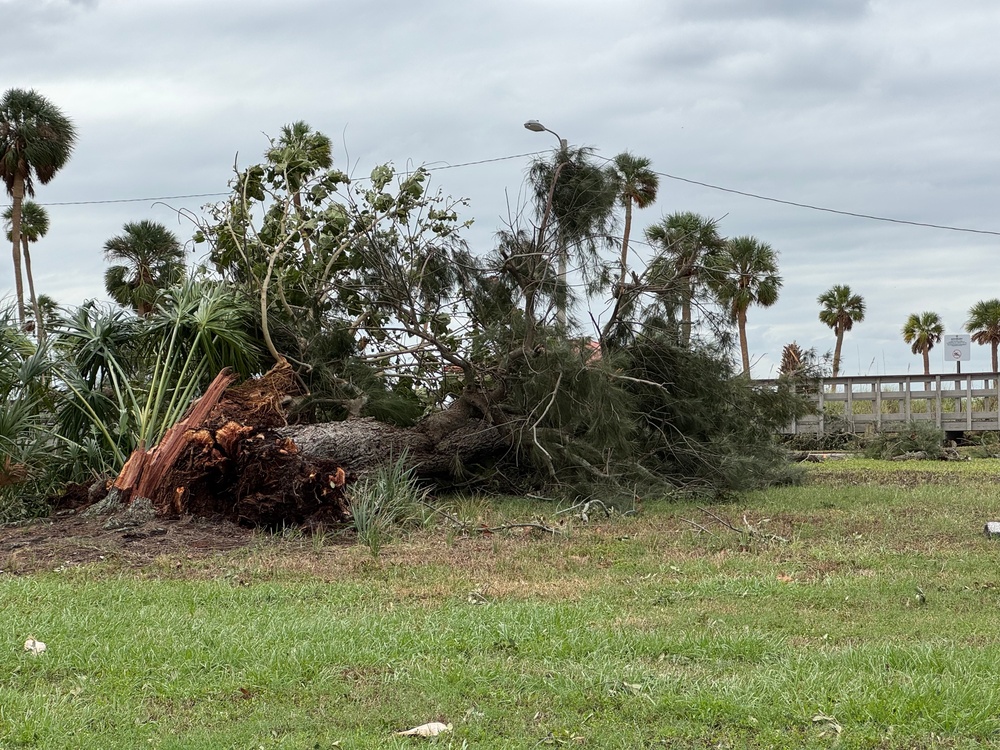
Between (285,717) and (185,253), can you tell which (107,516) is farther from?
(285,717)

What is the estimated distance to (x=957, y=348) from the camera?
32.8 metres

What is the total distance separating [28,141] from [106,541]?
23.9m

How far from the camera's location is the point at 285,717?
410 centimetres

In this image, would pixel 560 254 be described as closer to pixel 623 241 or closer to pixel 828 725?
pixel 623 241

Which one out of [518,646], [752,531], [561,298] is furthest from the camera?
[561,298]

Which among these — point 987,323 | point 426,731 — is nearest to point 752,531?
point 426,731

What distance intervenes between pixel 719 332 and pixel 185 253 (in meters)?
7.13

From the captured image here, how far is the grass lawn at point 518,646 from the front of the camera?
13.0 feet

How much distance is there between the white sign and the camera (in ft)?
107

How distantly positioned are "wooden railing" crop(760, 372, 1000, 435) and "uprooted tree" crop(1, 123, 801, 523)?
14.2 m

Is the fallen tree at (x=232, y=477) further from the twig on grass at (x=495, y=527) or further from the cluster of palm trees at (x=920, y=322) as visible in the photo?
the cluster of palm trees at (x=920, y=322)

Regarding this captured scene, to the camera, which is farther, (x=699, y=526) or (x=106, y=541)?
(x=699, y=526)

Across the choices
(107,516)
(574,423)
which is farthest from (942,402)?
(107,516)

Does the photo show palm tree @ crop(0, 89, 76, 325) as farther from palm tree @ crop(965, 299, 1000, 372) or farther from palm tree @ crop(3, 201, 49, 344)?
palm tree @ crop(965, 299, 1000, 372)
